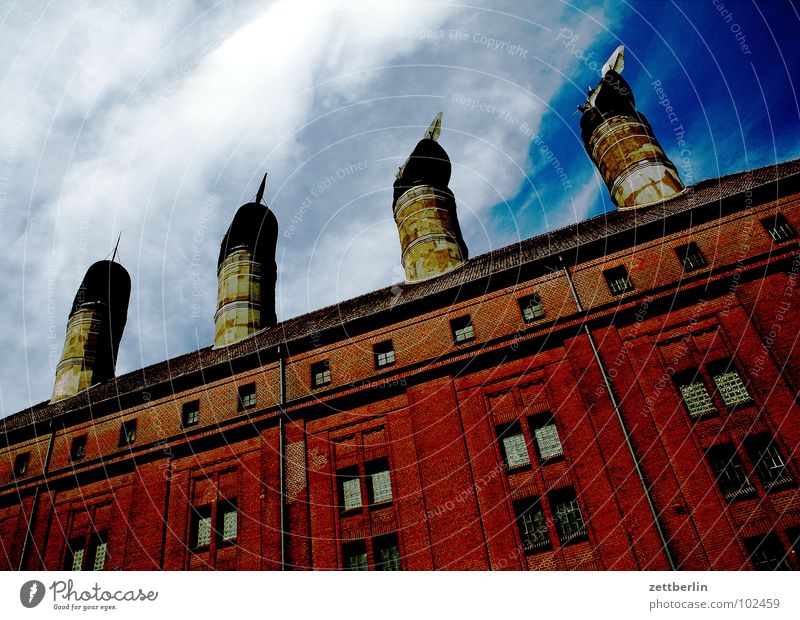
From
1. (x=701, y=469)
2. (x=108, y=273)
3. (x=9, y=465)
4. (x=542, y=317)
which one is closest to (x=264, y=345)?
(x=542, y=317)

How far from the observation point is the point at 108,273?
33719mm

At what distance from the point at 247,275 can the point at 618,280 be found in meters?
19.1

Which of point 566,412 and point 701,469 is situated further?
point 566,412

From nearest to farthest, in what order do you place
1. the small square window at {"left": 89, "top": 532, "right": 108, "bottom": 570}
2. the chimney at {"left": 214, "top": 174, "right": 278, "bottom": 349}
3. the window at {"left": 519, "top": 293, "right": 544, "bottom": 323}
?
the window at {"left": 519, "top": 293, "right": 544, "bottom": 323}
the small square window at {"left": 89, "top": 532, "right": 108, "bottom": 570}
the chimney at {"left": 214, "top": 174, "right": 278, "bottom": 349}

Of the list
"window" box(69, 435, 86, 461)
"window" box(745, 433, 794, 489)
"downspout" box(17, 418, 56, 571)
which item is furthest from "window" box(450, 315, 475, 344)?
"downspout" box(17, 418, 56, 571)

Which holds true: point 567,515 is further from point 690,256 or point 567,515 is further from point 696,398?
point 690,256

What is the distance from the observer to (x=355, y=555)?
16375 millimetres

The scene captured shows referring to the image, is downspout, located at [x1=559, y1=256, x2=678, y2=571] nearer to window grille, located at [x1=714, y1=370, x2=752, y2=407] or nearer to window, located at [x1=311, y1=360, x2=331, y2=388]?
window grille, located at [x1=714, y1=370, x2=752, y2=407]

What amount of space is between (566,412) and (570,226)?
9.73 meters

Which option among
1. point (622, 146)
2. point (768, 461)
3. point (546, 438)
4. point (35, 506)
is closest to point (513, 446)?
point (546, 438)

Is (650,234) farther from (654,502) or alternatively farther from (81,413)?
(81,413)

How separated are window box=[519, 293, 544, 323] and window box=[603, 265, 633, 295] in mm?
2310

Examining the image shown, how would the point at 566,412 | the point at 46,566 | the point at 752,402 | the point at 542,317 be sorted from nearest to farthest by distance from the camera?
1. the point at 752,402
2. the point at 566,412
3. the point at 542,317
4. the point at 46,566

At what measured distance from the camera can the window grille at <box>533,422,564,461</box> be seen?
52.4 ft
